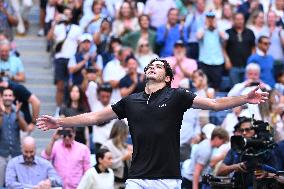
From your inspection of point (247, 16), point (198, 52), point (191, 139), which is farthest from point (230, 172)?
point (247, 16)

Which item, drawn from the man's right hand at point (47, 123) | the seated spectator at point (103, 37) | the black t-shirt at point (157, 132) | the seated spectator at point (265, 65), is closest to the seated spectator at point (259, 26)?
the seated spectator at point (265, 65)

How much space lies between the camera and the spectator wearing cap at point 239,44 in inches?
733

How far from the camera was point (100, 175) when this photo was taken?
45.1 ft

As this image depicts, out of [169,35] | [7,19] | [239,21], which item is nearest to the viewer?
[169,35]

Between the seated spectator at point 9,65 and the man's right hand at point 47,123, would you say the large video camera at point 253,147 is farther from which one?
the seated spectator at point 9,65

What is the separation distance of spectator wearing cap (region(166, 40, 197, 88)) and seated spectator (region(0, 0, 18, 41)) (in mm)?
3303

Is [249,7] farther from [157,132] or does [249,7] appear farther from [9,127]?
[157,132]

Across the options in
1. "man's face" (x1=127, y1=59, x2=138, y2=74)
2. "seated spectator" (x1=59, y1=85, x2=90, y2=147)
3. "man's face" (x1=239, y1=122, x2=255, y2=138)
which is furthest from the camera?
"man's face" (x1=127, y1=59, x2=138, y2=74)

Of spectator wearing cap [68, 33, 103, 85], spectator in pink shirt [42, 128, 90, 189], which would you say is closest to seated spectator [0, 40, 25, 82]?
spectator wearing cap [68, 33, 103, 85]

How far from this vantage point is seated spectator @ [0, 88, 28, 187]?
15.0 metres

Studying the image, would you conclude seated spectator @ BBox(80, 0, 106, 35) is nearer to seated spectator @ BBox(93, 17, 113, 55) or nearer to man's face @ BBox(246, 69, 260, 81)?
seated spectator @ BBox(93, 17, 113, 55)

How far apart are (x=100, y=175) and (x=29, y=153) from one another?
3.23 feet

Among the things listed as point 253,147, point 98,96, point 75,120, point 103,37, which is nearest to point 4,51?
point 98,96

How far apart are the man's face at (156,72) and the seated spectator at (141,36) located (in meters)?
8.45
